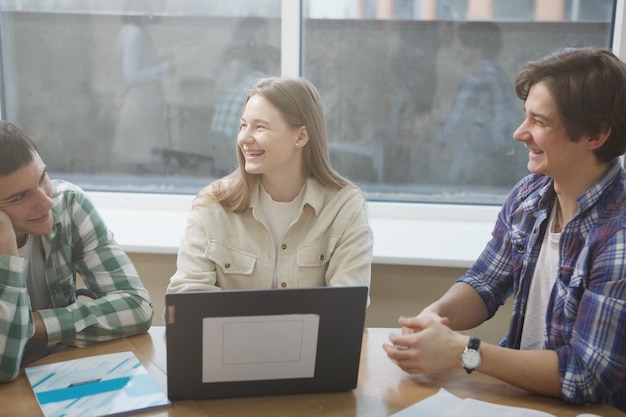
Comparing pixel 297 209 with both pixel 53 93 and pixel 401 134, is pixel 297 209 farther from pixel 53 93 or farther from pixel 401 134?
pixel 53 93

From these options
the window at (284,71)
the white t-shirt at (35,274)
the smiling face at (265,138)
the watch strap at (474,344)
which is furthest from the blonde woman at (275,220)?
the window at (284,71)

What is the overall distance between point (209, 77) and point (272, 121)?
39.4 inches

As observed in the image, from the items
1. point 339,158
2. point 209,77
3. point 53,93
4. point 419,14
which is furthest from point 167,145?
point 419,14

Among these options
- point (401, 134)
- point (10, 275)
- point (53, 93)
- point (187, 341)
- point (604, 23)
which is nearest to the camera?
point (187, 341)

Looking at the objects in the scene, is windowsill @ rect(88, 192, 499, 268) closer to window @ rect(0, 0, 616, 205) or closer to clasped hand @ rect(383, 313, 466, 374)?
window @ rect(0, 0, 616, 205)

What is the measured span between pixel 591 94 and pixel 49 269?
1350 mm

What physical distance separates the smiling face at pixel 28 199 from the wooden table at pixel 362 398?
31 centimetres

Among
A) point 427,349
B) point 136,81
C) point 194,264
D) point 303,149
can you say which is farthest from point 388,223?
point 427,349

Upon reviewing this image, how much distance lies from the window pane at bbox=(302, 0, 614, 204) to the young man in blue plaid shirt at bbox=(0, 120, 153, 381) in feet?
3.98

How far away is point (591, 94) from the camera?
149cm

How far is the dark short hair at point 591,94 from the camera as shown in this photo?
148cm

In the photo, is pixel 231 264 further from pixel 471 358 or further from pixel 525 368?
pixel 525 368

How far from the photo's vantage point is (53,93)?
2.92m

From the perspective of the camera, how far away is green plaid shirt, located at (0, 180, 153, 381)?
1.53 meters
